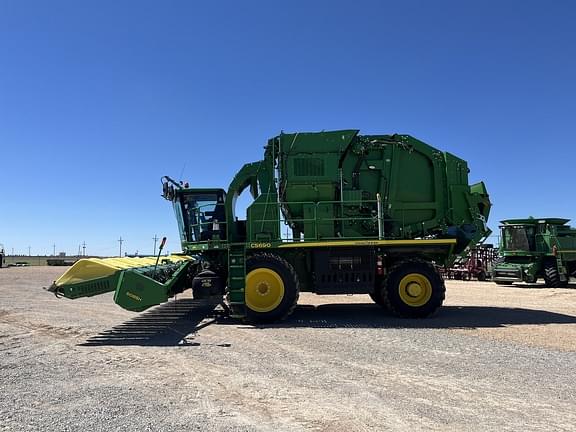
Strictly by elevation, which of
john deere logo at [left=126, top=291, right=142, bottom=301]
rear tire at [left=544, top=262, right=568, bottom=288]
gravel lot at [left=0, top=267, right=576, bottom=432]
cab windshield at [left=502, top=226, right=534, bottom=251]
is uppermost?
cab windshield at [left=502, top=226, right=534, bottom=251]

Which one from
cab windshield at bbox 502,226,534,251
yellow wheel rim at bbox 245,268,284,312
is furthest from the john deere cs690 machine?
cab windshield at bbox 502,226,534,251

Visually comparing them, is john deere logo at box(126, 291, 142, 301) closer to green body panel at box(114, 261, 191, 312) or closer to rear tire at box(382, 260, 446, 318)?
green body panel at box(114, 261, 191, 312)

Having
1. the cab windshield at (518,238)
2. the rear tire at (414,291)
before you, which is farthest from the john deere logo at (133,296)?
the cab windshield at (518,238)

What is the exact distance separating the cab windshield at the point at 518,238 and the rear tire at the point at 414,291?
15862mm

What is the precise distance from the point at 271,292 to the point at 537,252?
738 inches

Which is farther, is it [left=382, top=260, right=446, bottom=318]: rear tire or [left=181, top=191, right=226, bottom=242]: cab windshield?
[left=181, top=191, right=226, bottom=242]: cab windshield

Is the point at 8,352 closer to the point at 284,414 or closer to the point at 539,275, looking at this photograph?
the point at 284,414

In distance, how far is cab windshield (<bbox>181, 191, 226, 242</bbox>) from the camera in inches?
518

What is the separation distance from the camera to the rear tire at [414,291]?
1223cm

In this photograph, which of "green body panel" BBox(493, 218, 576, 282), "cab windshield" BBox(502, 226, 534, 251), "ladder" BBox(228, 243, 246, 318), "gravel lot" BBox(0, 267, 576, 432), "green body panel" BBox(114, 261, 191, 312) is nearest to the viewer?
"gravel lot" BBox(0, 267, 576, 432)

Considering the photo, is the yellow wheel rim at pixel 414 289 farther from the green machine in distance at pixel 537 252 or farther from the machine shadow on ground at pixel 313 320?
the green machine in distance at pixel 537 252

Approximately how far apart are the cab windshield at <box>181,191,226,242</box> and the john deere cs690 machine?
0.03 meters

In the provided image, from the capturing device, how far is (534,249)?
84.4ft

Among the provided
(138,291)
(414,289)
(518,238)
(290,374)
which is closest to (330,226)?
(414,289)
